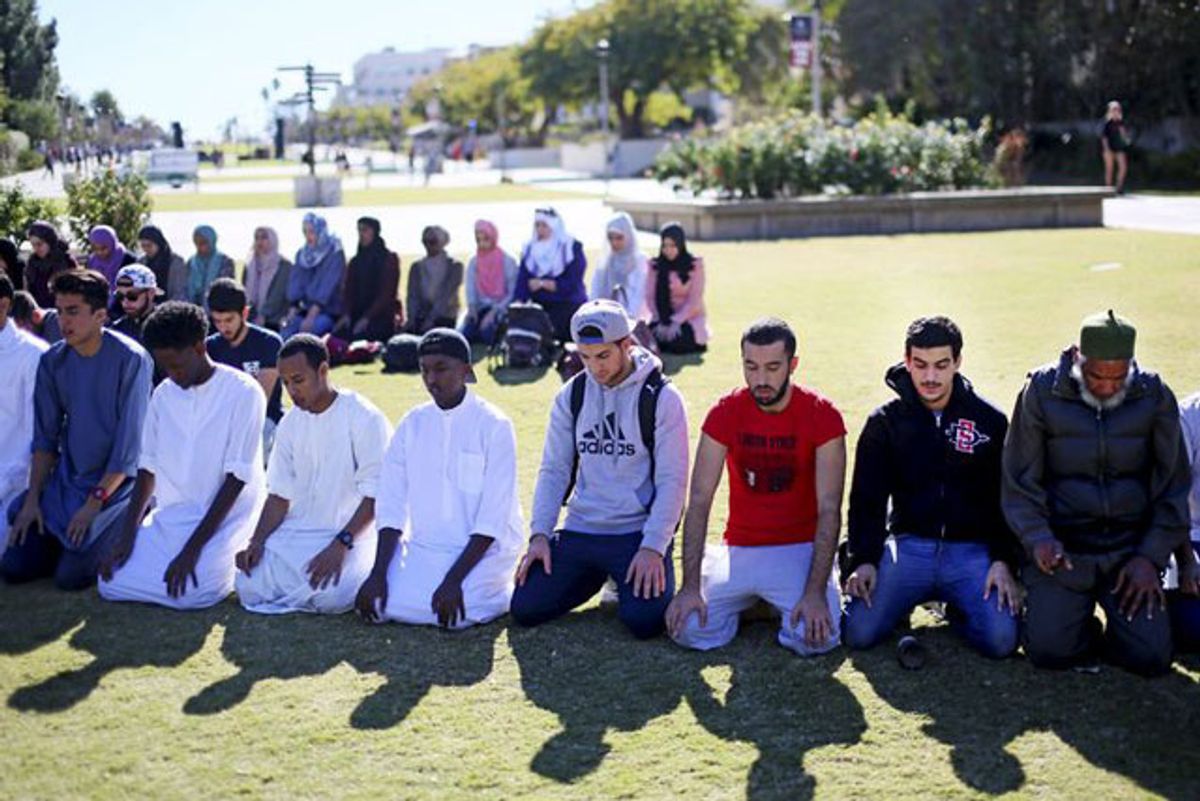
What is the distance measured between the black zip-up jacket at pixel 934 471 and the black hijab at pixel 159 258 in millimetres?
8447

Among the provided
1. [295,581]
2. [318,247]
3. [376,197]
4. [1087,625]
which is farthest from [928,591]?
[376,197]

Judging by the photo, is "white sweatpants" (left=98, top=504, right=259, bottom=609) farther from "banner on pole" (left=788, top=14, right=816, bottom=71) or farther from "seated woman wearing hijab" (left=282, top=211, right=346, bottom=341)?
"banner on pole" (left=788, top=14, right=816, bottom=71)

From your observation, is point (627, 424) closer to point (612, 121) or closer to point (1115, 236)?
point (1115, 236)

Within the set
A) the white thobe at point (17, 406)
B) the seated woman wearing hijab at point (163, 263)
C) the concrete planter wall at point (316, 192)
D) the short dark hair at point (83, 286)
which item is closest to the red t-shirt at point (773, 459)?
the short dark hair at point (83, 286)

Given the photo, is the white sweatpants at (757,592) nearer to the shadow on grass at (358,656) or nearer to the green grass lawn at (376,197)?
the shadow on grass at (358,656)

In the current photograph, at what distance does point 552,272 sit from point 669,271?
1.34m

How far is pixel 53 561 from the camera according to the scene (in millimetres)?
6812

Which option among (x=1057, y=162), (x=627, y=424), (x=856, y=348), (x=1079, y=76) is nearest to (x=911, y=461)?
(x=627, y=424)

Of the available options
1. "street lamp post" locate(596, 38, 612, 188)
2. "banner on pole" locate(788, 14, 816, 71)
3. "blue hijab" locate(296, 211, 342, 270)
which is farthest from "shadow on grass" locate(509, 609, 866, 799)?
"street lamp post" locate(596, 38, 612, 188)

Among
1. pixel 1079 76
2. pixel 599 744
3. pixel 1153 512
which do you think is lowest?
pixel 599 744

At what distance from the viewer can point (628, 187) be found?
Result: 136 feet

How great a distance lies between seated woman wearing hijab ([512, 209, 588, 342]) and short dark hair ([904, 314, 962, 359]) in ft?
26.6

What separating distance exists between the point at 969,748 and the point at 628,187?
37.7m

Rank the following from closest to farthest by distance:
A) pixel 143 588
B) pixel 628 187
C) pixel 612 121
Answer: pixel 143 588 → pixel 628 187 → pixel 612 121
